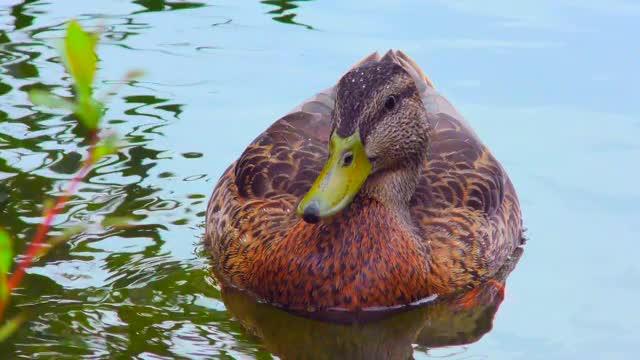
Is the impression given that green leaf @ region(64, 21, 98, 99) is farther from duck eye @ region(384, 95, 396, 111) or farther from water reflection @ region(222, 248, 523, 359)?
duck eye @ region(384, 95, 396, 111)

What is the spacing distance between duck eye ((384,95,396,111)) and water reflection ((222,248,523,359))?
109cm

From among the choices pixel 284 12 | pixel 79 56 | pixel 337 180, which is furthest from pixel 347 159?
pixel 284 12

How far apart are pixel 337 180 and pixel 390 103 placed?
0.69 metres

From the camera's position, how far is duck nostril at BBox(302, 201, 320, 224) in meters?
5.61

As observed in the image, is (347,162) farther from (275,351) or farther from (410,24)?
(410,24)

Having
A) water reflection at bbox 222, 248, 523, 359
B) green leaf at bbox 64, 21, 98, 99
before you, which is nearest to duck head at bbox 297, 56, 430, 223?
water reflection at bbox 222, 248, 523, 359

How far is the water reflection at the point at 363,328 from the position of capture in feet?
19.5

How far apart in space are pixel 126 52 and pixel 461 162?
11.9 feet

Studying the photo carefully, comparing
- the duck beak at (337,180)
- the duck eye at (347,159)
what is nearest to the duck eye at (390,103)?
the duck beak at (337,180)

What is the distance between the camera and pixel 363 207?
6480 mm

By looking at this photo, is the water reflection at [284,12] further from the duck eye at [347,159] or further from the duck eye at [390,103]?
Result: the duck eye at [347,159]

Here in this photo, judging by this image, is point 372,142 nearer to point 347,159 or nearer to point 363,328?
point 347,159

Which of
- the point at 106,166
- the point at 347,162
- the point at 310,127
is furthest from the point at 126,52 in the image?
the point at 347,162

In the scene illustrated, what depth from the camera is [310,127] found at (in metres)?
7.19
